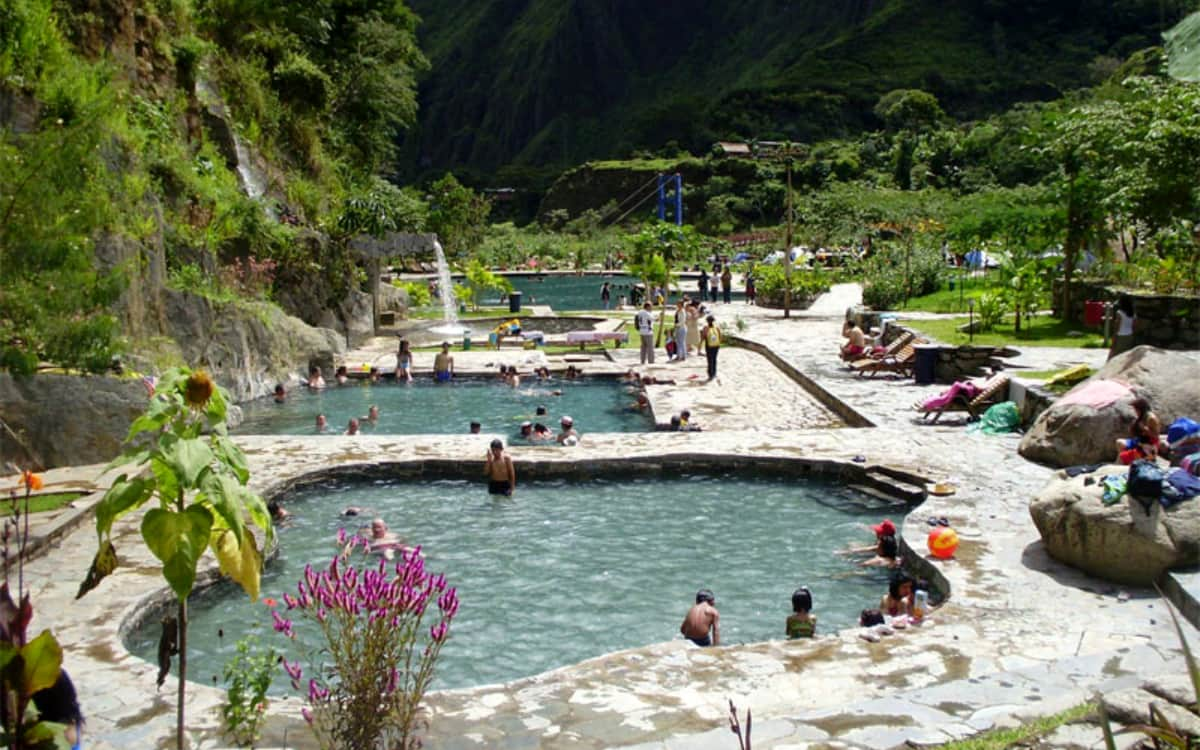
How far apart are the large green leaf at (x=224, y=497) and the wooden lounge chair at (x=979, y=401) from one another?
1379cm

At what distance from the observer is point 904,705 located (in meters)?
6.54

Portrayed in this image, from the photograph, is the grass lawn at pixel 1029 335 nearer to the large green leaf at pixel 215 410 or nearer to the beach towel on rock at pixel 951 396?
the beach towel on rock at pixel 951 396

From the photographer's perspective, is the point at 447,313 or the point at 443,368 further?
the point at 447,313

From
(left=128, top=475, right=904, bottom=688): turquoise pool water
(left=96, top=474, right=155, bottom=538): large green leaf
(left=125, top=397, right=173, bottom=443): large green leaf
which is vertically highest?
(left=125, top=397, right=173, bottom=443): large green leaf

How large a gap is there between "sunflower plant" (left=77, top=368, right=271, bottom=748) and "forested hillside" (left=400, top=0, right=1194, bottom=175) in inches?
4169

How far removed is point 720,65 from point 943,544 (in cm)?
16689

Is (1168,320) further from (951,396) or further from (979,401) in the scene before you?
(951,396)

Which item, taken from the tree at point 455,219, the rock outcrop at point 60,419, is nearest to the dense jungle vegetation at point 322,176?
the tree at point 455,219

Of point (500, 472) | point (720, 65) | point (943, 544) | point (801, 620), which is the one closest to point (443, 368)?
point (500, 472)

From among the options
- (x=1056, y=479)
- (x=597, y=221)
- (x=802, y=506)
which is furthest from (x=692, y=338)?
(x=597, y=221)

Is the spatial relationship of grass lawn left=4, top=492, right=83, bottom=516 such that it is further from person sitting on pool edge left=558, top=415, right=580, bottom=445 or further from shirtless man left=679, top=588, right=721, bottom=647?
shirtless man left=679, top=588, right=721, bottom=647

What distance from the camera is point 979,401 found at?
53.9 feet

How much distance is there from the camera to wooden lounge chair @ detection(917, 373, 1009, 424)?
16453 mm

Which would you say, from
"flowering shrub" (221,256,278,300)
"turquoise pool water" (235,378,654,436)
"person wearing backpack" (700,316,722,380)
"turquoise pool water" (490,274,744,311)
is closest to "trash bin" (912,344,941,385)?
"person wearing backpack" (700,316,722,380)
